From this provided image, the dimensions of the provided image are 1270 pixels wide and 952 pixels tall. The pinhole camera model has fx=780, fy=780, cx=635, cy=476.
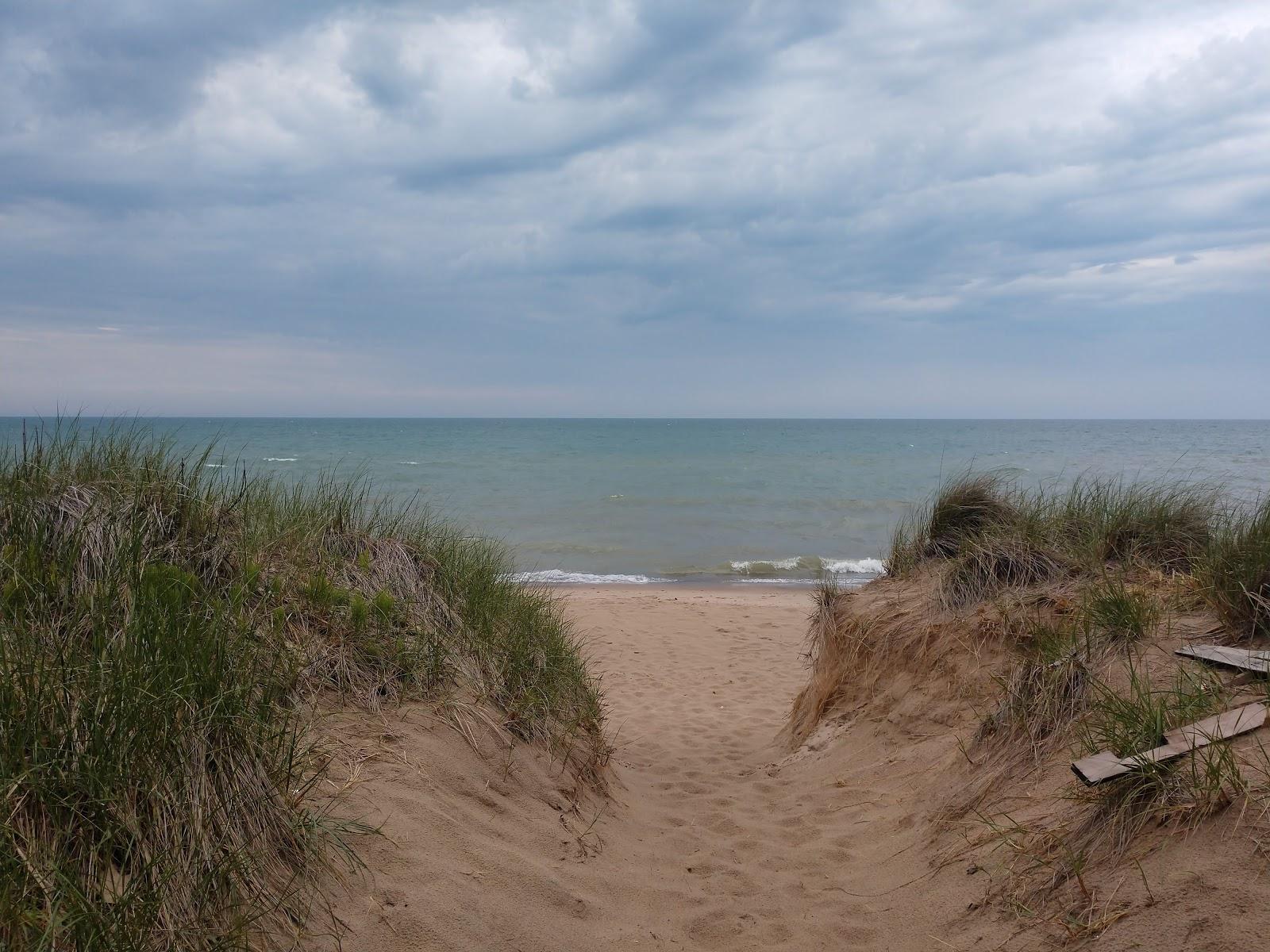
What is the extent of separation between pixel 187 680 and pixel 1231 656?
4.30 metres

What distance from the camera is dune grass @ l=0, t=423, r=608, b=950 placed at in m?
2.15

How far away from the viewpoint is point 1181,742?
2877 millimetres

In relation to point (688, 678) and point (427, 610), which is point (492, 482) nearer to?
point (688, 678)

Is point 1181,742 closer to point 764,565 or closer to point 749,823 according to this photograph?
point 749,823

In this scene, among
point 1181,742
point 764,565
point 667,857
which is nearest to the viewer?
point 1181,742

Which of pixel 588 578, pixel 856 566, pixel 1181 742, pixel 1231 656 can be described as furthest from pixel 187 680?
pixel 856 566

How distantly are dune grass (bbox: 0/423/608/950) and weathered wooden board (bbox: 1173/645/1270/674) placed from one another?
3.33 m

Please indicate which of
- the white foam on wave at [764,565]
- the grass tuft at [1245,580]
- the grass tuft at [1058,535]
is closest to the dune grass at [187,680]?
the grass tuft at [1058,535]

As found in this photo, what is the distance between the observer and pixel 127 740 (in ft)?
7.70

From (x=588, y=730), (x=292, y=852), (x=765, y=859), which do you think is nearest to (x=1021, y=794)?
(x=765, y=859)

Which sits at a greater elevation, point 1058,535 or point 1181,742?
point 1058,535

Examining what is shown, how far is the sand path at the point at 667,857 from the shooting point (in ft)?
9.96

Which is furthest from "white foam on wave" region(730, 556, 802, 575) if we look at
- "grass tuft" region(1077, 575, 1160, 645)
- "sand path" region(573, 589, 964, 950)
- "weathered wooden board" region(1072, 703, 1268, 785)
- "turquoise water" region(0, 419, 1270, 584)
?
"weathered wooden board" region(1072, 703, 1268, 785)

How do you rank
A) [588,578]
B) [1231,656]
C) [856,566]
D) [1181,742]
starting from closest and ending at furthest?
[1181,742] < [1231,656] < [588,578] < [856,566]
